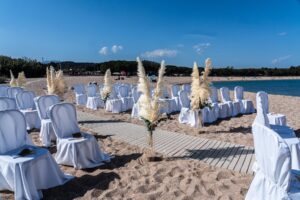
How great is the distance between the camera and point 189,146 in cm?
698

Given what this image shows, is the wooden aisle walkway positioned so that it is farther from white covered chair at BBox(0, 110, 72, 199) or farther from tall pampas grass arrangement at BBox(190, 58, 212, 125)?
white covered chair at BBox(0, 110, 72, 199)

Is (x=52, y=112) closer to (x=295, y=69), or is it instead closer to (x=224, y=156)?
(x=224, y=156)

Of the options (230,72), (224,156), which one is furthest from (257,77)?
(224,156)

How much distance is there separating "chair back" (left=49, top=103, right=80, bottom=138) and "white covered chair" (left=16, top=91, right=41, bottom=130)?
3.44m

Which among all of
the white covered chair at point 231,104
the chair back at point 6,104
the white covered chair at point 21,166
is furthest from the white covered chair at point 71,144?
the white covered chair at point 231,104

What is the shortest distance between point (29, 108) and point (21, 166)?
19.3 feet

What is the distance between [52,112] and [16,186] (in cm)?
187

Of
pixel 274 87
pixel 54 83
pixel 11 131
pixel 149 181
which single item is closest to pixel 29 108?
pixel 54 83

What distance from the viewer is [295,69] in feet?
313

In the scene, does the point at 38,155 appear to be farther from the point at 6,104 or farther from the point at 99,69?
the point at 99,69

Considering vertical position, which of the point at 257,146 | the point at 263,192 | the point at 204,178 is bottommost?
the point at 204,178

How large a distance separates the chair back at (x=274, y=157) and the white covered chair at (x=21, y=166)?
3.27m

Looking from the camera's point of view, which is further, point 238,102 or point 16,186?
point 238,102

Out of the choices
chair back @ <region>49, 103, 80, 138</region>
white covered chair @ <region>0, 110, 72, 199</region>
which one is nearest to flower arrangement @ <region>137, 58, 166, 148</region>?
chair back @ <region>49, 103, 80, 138</region>
